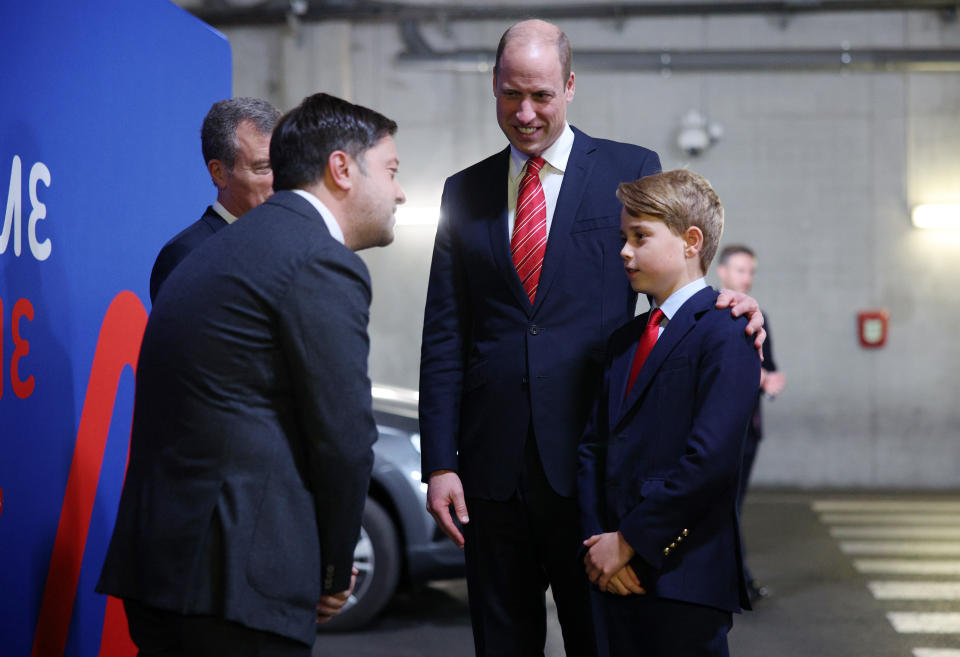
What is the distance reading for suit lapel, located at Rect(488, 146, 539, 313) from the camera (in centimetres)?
238

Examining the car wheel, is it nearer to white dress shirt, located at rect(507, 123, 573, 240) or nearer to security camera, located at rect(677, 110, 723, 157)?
white dress shirt, located at rect(507, 123, 573, 240)

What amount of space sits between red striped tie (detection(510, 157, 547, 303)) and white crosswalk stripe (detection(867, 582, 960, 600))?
4.03 metres

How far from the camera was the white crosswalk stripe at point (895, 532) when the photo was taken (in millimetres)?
7121

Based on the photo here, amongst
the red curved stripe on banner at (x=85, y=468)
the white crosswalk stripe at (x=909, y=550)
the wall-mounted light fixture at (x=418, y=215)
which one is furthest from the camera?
the wall-mounted light fixture at (x=418, y=215)

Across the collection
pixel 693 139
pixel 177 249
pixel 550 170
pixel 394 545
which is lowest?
pixel 394 545

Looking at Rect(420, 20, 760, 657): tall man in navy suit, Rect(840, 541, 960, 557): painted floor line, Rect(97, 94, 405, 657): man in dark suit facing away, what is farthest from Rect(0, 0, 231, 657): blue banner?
Rect(840, 541, 960, 557): painted floor line

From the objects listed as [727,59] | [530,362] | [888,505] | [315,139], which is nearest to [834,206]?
[727,59]

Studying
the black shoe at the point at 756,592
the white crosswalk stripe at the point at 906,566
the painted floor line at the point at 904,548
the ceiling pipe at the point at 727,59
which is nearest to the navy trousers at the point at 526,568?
the black shoe at the point at 756,592

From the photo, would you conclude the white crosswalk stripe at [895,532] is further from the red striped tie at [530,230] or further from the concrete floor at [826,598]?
the red striped tie at [530,230]

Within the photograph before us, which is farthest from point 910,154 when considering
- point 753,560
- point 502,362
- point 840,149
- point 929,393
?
point 502,362

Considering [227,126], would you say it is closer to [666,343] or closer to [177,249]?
[177,249]

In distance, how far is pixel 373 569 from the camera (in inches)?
193

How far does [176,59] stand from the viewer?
3.73 m

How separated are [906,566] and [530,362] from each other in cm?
481
